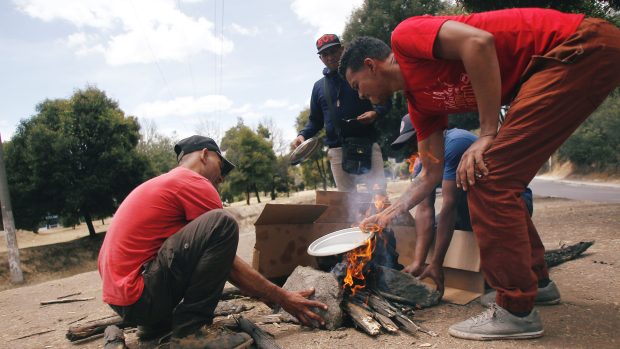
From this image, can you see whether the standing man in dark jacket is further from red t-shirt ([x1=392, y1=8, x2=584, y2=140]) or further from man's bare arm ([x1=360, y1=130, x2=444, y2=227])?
red t-shirt ([x1=392, y1=8, x2=584, y2=140])

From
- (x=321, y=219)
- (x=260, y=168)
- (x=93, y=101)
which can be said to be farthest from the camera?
(x=260, y=168)

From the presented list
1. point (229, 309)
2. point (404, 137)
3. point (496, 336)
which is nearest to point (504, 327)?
point (496, 336)

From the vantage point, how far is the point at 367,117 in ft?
14.6

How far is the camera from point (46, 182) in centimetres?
1855

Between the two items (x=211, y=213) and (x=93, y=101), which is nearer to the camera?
(x=211, y=213)

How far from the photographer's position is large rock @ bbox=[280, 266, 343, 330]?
2.84m

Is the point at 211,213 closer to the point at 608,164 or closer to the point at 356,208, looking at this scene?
the point at 356,208

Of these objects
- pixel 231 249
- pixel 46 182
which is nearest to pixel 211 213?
pixel 231 249

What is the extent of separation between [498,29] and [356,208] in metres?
2.26

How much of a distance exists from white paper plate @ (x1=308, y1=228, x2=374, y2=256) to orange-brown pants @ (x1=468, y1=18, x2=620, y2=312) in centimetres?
89

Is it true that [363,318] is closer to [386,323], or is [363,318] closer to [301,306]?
[386,323]

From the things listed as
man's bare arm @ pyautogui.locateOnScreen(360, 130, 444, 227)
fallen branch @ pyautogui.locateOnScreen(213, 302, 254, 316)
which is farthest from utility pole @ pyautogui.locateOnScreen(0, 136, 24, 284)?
man's bare arm @ pyautogui.locateOnScreen(360, 130, 444, 227)

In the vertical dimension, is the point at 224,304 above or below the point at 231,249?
below

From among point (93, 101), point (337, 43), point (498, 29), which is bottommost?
point (498, 29)
